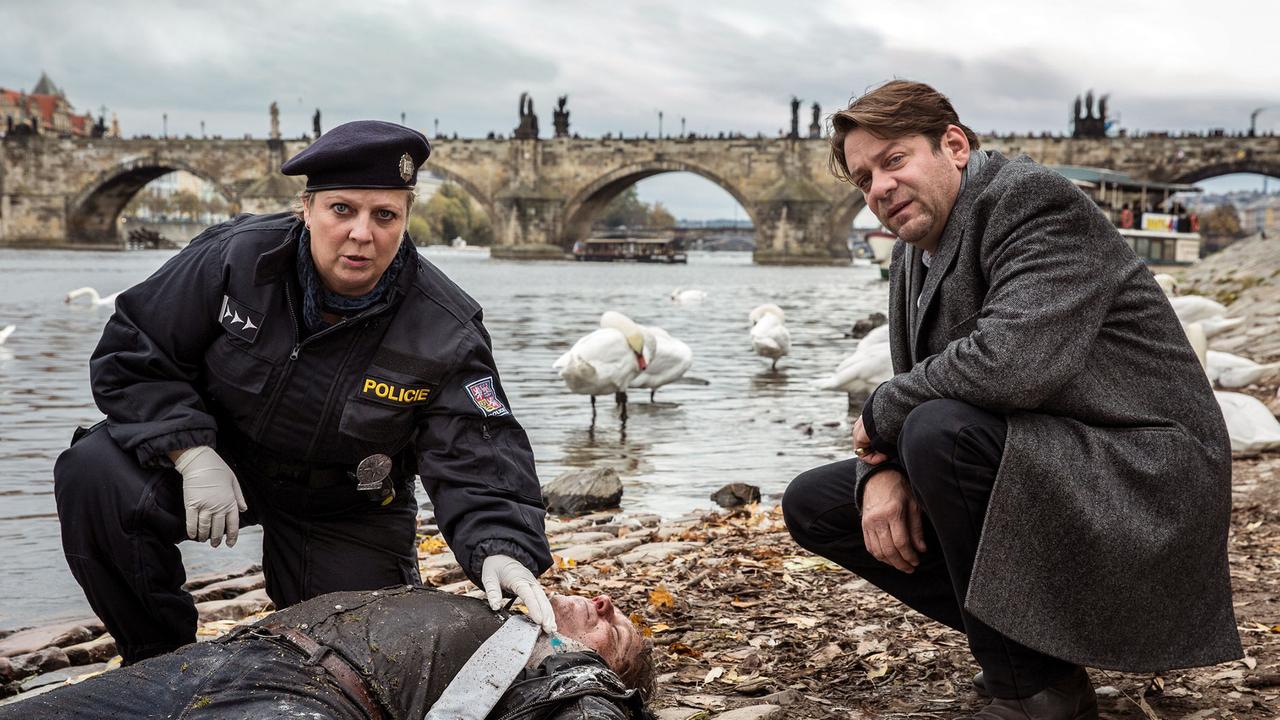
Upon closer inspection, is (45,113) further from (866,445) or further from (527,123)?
(866,445)

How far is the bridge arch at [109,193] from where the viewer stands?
6147 centimetres

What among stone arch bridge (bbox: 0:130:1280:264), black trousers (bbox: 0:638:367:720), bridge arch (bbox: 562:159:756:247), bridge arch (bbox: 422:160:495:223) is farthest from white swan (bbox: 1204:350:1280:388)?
bridge arch (bbox: 422:160:495:223)

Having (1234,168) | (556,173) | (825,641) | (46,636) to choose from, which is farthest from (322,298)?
(556,173)

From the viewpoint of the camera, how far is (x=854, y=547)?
9.20ft

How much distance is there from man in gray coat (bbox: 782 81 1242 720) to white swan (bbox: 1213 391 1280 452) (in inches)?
144

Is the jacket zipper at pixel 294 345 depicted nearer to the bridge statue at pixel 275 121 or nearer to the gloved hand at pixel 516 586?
the gloved hand at pixel 516 586

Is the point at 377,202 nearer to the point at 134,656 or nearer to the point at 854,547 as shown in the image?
the point at 134,656

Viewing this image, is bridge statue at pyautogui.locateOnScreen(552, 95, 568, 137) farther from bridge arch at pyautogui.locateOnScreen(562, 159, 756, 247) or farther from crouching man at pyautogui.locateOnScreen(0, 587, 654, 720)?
crouching man at pyautogui.locateOnScreen(0, 587, 654, 720)

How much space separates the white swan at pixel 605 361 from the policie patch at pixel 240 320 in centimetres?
541

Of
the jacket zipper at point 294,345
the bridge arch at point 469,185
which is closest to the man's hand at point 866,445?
the jacket zipper at point 294,345

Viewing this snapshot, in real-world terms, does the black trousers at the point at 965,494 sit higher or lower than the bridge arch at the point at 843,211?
lower

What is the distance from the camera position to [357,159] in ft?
8.46

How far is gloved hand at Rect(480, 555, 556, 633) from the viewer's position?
238cm

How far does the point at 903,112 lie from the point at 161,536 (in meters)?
1.86
